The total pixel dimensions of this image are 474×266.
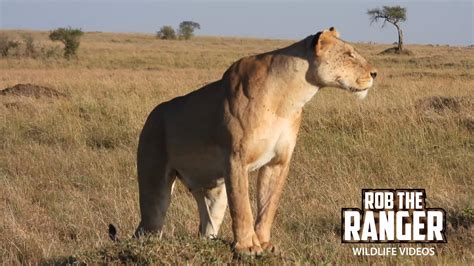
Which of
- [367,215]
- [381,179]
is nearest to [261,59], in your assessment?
[367,215]

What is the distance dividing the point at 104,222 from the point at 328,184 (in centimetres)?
252

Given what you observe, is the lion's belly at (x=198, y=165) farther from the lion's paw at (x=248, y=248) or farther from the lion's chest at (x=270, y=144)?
the lion's paw at (x=248, y=248)

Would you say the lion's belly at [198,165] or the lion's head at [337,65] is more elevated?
the lion's head at [337,65]

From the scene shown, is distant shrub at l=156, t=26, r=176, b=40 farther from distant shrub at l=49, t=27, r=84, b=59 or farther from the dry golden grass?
the dry golden grass

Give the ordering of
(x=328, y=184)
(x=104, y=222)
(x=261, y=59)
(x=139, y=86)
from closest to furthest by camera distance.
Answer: (x=261, y=59) < (x=104, y=222) < (x=328, y=184) < (x=139, y=86)

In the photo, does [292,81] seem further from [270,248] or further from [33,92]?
→ [33,92]

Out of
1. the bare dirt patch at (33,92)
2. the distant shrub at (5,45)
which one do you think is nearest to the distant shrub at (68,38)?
the distant shrub at (5,45)

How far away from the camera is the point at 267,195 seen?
15.0 feet

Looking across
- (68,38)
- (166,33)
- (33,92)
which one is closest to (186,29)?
(166,33)

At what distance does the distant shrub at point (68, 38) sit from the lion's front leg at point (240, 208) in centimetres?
3785

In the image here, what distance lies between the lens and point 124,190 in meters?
7.79

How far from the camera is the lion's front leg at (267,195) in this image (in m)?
4.51

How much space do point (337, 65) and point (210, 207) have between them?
1.38 metres

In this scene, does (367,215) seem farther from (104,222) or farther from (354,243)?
(104,222)
